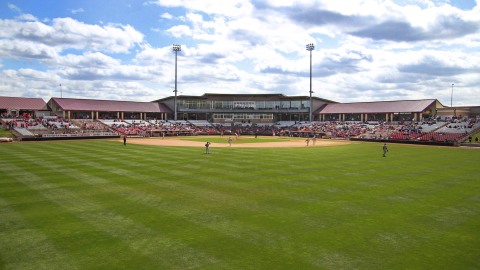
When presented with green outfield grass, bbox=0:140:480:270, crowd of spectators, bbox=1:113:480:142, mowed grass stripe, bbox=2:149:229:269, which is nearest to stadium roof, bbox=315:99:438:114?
crowd of spectators, bbox=1:113:480:142

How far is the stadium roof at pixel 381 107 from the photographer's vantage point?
257 feet

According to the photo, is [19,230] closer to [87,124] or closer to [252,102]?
[87,124]

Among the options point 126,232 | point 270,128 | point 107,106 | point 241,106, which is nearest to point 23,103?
point 107,106

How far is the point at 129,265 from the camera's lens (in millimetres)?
8672

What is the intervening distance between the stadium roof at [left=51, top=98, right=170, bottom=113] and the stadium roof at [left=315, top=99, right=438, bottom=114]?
4811 centimetres

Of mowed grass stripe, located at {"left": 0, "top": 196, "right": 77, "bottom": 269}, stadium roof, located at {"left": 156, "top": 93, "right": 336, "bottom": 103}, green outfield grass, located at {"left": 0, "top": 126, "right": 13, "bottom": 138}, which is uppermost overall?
stadium roof, located at {"left": 156, "top": 93, "right": 336, "bottom": 103}

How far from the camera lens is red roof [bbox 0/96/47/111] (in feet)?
257

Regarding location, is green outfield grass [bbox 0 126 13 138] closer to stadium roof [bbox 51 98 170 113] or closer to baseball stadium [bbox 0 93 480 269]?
stadium roof [bbox 51 98 170 113]

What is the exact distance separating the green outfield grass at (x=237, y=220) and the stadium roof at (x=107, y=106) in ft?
214

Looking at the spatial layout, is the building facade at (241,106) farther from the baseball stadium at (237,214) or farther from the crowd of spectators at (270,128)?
the baseball stadium at (237,214)

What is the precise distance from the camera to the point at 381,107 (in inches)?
3369

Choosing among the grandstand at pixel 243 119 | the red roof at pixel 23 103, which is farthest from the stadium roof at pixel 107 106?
the red roof at pixel 23 103

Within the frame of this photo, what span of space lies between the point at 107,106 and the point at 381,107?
71.1 m

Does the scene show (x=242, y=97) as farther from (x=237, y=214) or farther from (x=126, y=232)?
(x=126, y=232)
